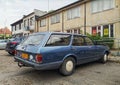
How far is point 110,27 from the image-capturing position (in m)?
15.0

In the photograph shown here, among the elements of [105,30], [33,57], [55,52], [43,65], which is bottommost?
[43,65]

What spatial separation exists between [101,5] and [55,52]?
1223 cm

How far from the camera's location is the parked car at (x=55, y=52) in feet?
17.1

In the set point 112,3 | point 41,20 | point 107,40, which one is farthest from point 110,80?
point 41,20

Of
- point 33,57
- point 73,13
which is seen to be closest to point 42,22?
point 73,13

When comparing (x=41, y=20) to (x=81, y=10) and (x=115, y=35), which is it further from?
(x=115, y=35)

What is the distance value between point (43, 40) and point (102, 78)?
2581 mm

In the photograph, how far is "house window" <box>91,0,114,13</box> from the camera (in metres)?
15.0

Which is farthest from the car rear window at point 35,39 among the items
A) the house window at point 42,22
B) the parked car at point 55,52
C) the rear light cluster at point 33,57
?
the house window at point 42,22

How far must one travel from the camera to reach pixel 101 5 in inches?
632

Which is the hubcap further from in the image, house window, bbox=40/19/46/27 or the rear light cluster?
house window, bbox=40/19/46/27

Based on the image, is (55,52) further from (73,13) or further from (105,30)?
(73,13)

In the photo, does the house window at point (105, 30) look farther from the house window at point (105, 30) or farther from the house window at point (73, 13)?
the house window at point (73, 13)

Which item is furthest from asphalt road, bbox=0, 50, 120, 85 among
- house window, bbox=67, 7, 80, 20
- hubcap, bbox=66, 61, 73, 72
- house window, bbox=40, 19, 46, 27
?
house window, bbox=40, 19, 46, 27
